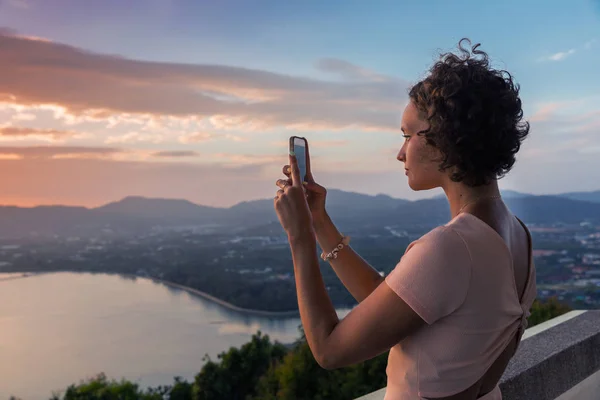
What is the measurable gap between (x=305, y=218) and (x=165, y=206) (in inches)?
689

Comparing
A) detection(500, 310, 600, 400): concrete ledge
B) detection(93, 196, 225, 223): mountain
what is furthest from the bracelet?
detection(93, 196, 225, 223): mountain

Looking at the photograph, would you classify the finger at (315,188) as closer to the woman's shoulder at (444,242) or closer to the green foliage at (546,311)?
the woman's shoulder at (444,242)

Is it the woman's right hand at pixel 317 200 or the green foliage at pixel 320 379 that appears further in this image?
the green foliage at pixel 320 379

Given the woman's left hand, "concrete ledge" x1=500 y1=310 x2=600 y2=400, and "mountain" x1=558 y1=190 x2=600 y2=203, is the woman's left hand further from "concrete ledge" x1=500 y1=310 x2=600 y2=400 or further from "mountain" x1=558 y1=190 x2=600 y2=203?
"mountain" x1=558 y1=190 x2=600 y2=203

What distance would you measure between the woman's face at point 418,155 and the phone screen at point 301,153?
170mm

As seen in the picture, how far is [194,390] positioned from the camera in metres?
10.4

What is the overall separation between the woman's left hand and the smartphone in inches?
2.5

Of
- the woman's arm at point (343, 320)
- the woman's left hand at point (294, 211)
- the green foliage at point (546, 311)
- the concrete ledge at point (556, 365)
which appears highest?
the woman's left hand at point (294, 211)

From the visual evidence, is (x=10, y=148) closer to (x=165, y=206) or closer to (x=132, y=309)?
(x=165, y=206)

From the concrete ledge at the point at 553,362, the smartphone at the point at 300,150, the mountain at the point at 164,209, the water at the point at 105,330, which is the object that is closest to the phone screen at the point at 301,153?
the smartphone at the point at 300,150

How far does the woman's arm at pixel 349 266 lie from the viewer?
3.36ft

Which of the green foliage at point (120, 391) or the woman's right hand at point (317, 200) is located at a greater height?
the woman's right hand at point (317, 200)

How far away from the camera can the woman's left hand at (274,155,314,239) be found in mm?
845

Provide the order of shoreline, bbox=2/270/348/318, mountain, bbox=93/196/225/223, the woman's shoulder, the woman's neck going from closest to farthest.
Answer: the woman's shoulder, the woman's neck, shoreline, bbox=2/270/348/318, mountain, bbox=93/196/225/223
